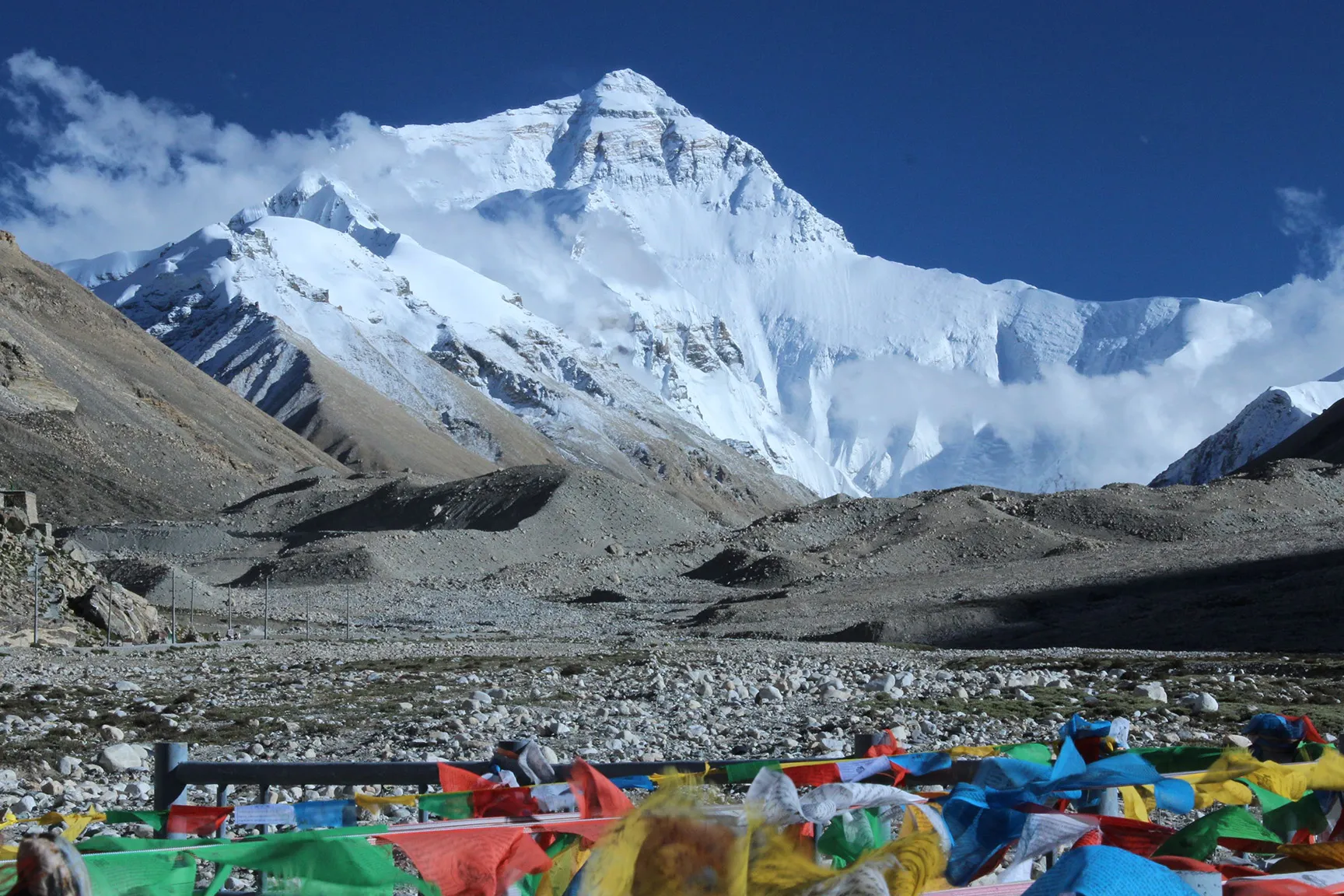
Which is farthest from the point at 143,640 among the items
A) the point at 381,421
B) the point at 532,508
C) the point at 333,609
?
the point at 381,421

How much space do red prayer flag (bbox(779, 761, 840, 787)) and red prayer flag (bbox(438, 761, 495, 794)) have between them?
1103mm

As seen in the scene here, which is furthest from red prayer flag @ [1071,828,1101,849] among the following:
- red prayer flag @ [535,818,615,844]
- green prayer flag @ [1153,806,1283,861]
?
red prayer flag @ [535,818,615,844]

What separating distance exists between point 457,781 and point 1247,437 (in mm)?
173665

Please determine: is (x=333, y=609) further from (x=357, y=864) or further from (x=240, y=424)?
A: (x=240, y=424)

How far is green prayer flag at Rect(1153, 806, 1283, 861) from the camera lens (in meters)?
3.87

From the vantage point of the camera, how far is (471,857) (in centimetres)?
349

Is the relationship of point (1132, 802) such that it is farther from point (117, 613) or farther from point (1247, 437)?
point (1247, 437)

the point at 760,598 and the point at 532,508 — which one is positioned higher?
the point at 532,508

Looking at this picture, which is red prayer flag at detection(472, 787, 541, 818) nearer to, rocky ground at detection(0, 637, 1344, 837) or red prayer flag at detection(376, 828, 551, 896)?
red prayer flag at detection(376, 828, 551, 896)

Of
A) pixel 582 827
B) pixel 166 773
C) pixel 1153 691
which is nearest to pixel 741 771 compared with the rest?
pixel 582 827

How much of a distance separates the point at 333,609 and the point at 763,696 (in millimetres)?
37421

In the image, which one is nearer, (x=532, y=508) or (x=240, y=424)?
(x=532, y=508)

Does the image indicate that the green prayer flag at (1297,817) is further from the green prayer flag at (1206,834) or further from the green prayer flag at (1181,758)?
the green prayer flag at (1206,834)

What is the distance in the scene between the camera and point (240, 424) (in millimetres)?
118938
